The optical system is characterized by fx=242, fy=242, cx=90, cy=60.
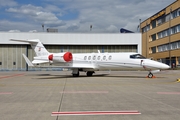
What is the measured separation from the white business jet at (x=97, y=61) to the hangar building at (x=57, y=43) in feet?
72.4

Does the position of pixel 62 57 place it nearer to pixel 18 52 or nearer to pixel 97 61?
pixel 97 61

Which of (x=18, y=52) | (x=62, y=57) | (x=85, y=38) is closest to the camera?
(x=62, y=57)

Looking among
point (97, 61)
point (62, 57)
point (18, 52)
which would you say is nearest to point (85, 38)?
point (18, 52)

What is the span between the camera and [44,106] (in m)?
8.59

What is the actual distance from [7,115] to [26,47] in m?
48.3

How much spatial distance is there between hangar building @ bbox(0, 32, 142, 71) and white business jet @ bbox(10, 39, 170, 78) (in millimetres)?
22054

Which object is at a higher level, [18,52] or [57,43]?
[57,43]

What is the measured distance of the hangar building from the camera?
53.1m

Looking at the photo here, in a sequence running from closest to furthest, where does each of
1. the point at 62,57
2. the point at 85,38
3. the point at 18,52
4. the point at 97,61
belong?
the point at 97,61 → the point at 62,57 → the point at 18,52 → the point at 85,38

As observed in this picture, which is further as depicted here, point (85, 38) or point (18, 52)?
point (85, 38)

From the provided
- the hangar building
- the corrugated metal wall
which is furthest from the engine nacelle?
the corrugated metal wall

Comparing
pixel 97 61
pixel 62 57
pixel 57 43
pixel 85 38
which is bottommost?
pixel 97 61

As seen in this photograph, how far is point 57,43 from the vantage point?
176 ft

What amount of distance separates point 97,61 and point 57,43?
28092 millimetres
